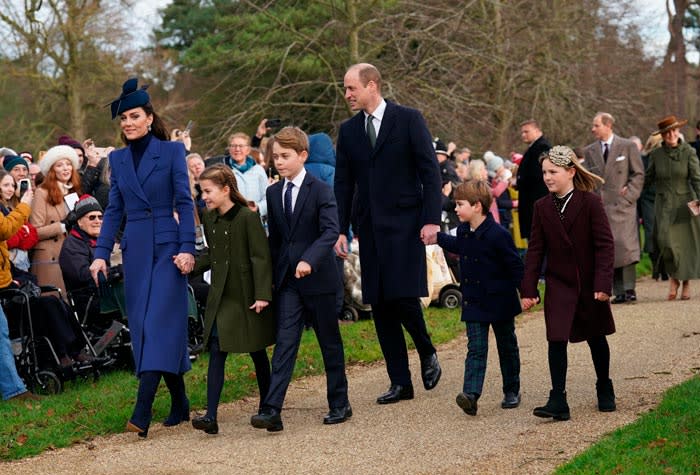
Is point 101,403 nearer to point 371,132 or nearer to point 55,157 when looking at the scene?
point 371,132

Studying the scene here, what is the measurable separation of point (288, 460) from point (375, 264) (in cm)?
198

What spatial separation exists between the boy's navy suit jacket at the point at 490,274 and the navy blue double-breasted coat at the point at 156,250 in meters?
1.75

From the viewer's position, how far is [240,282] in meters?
8.06

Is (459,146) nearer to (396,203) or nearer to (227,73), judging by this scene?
(227,73)

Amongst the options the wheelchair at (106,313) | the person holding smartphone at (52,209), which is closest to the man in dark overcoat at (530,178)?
the wheelchair at (106,313)

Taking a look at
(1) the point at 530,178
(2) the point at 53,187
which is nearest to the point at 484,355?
(2) the point at 53,187

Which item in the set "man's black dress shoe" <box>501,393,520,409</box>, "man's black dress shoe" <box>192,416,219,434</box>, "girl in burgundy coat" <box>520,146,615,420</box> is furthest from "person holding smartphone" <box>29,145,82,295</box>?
"girl in burgundy coat" <box>520,146,615,420</box>

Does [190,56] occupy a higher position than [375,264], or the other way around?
[190,56]

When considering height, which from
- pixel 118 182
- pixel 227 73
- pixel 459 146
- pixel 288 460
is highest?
pixel 227 73

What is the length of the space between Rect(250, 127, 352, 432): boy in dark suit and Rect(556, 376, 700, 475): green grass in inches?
75.1

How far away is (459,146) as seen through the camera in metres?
24.6

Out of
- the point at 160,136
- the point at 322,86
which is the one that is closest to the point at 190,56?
the point at 322,86

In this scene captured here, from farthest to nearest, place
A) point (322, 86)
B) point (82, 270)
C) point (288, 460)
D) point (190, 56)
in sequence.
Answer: point (190, 56), point (322, 86), point (82, 270), point (288, 460)

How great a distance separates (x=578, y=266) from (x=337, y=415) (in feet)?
6.02
